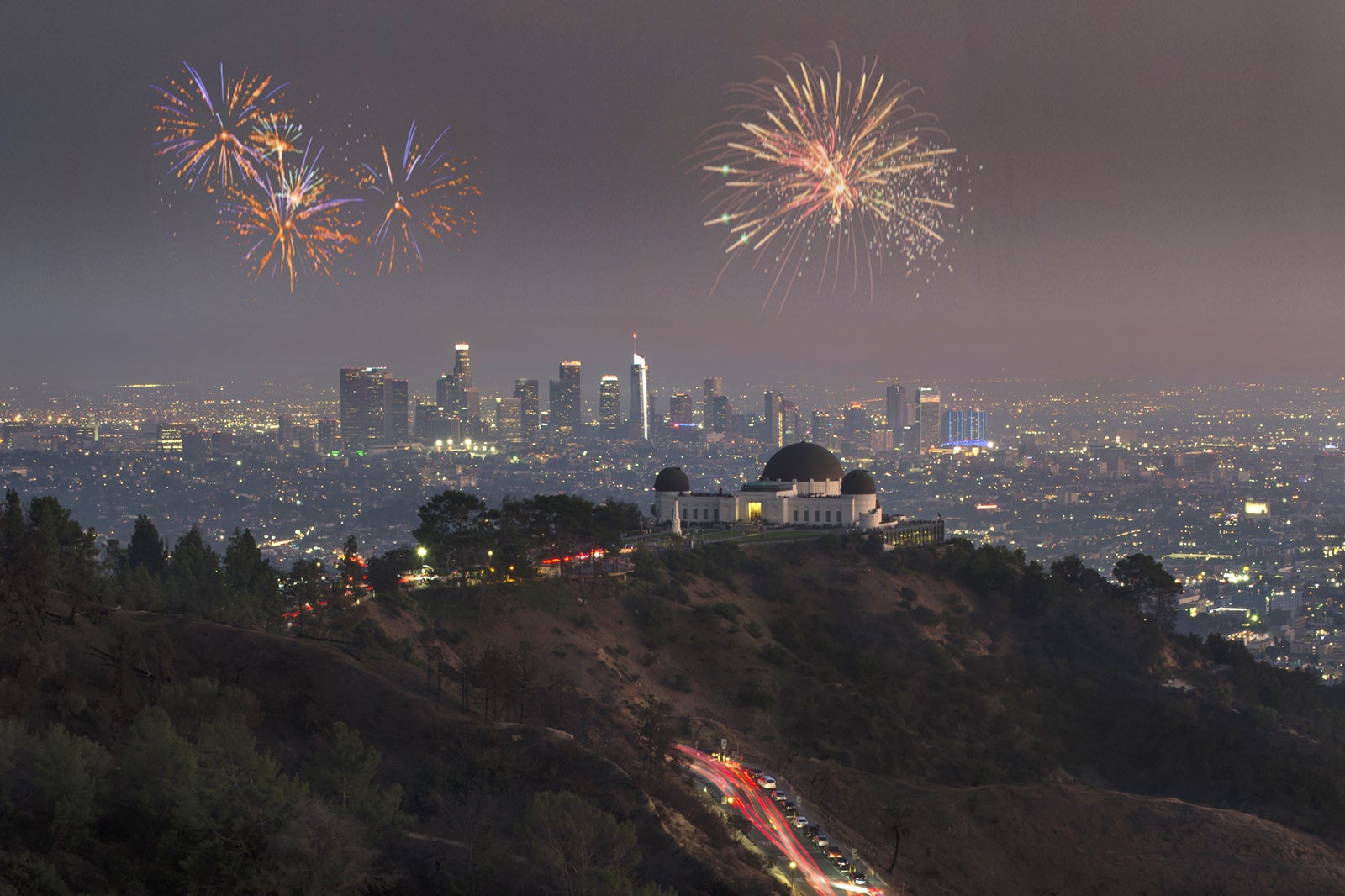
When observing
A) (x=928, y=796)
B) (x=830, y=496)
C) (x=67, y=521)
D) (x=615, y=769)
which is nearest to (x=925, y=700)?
(x=928, y=796)

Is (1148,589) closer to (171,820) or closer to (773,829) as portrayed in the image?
(773,829)

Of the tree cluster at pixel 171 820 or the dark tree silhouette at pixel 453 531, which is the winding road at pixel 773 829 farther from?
the dark tree silhouette at pixel 453 531

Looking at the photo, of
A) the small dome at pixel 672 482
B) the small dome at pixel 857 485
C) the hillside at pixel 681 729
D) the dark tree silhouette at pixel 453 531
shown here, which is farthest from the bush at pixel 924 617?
the dark tree silhouette at pixel 453 531

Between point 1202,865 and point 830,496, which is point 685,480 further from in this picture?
point 1202,865

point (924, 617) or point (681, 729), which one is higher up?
point (924, 617)

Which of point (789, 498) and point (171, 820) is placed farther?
point (789, 498)

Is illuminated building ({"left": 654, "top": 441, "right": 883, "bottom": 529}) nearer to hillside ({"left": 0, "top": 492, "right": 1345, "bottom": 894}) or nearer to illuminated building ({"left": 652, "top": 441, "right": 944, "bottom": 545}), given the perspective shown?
illuminated building ({"left": 652, "top": 441, "right": 944, "bottom": 545})

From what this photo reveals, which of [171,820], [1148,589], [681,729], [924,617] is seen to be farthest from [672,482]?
[171,820]
